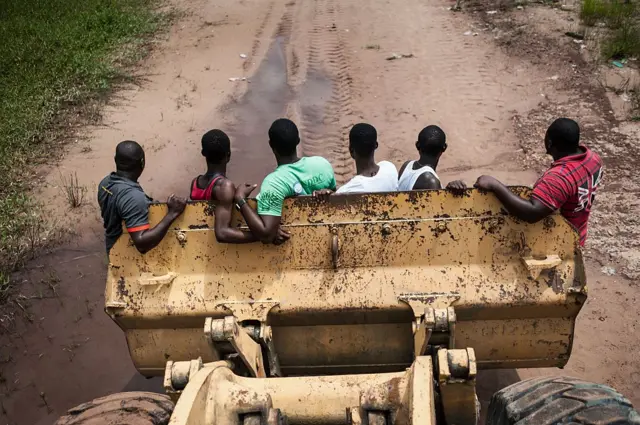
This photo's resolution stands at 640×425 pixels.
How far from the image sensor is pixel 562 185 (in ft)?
11.6

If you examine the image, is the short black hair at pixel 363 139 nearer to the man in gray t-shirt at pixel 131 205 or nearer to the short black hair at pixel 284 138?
the short black hair at pixel 284 138

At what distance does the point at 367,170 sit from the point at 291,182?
28.9 inches

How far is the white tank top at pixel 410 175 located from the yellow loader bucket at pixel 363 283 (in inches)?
25.5

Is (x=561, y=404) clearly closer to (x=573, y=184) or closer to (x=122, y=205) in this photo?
(x=573, y=184)

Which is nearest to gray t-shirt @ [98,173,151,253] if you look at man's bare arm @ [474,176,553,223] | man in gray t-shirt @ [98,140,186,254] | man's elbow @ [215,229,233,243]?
man in gray t-shirt @ [98,140,186,254]

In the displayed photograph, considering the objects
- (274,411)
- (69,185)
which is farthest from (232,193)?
(69,185)

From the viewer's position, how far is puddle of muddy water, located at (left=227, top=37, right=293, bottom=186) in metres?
8.06

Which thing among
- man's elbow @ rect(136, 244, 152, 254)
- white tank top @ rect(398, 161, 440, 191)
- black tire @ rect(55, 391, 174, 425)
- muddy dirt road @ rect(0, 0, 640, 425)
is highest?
man's elbow @ rect(136, 244, 152, 254)

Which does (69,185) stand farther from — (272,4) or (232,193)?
(272,4)

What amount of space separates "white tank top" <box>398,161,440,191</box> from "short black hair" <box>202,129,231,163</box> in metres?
1.23

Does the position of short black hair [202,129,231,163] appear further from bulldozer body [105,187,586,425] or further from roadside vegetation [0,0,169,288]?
roadside vegetation [0,0,169,288]

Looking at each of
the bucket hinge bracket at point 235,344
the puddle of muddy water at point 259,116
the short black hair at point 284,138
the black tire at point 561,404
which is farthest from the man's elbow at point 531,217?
the puddle of muddy water at point 259,116

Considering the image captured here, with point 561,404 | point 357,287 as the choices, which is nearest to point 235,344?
point 357,287

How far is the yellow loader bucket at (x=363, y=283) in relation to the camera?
3348mm
